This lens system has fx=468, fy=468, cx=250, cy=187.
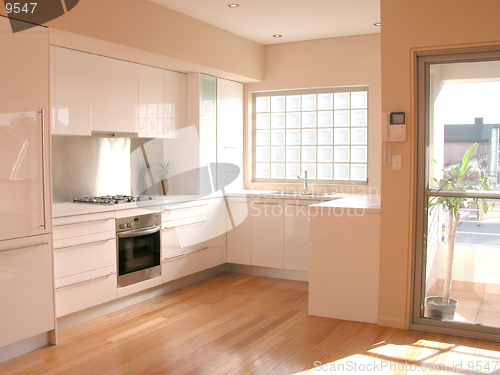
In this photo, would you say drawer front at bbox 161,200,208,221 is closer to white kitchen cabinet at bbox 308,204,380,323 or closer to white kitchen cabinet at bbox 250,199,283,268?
white kitchen cabinet at bbox 250,199,283,268

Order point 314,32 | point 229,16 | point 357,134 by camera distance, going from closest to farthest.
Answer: point 229,16, point 314,32, point 357,134

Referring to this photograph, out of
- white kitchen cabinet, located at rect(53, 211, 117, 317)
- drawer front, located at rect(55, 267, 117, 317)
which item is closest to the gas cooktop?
white kitchen cabinet, located at rect(53, 211, 117, 317)

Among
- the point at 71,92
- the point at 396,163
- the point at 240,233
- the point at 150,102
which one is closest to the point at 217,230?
the point at 240,233

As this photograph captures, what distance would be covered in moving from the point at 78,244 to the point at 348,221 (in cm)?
209

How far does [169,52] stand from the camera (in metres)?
4.18

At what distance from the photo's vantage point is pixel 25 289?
3.06 metres

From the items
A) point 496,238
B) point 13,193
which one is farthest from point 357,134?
point 13,193

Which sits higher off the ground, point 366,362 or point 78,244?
point 78,244

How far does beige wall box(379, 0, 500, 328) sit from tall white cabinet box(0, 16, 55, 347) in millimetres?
2430

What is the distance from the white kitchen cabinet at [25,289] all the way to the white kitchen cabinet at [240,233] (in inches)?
94.1

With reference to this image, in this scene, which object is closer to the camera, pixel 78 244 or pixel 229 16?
pixel 78 244

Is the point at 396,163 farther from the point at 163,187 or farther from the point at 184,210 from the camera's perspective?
the point at 163,187

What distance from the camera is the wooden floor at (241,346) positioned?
2.89 meters

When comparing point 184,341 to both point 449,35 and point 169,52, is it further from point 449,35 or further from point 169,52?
point 449,35
